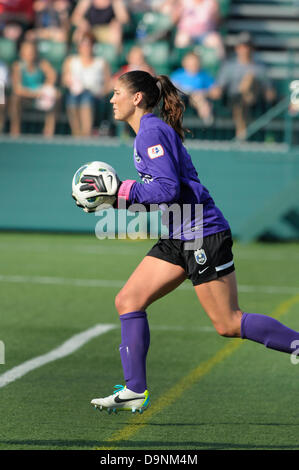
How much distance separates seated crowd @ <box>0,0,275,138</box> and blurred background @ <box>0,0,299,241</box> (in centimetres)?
2

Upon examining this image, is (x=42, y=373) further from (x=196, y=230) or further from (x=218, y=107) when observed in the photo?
(x=218, y=107)

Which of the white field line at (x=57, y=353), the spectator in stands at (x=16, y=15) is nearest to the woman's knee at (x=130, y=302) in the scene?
the white field line at (x=57, y=353)

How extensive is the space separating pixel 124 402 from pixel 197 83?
1060 centimetres

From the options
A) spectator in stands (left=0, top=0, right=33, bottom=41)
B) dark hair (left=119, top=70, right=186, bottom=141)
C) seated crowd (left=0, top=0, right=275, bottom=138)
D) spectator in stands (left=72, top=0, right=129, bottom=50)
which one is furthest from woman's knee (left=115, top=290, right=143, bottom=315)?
spectator in stands (left=0, top=0, right=33, bottom=41)

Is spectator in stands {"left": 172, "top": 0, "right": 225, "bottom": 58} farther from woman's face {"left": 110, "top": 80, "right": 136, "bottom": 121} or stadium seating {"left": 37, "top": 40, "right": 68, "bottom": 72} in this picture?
woman's face {"left": 110, "top": 80, "right": 136, "bottom": 121}

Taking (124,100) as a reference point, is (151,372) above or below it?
below

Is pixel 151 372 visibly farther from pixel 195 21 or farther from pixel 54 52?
pixel 195 21

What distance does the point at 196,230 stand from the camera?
215 inches

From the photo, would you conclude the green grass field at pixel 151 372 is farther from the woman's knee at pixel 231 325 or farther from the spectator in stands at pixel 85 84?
the spectator in stands at pixel 85 84

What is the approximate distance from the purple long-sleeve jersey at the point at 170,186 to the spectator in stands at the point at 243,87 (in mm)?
9869

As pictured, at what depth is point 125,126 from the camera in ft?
51.2

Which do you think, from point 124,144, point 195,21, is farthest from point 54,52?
point 195,21

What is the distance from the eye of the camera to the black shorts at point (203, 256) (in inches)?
212
